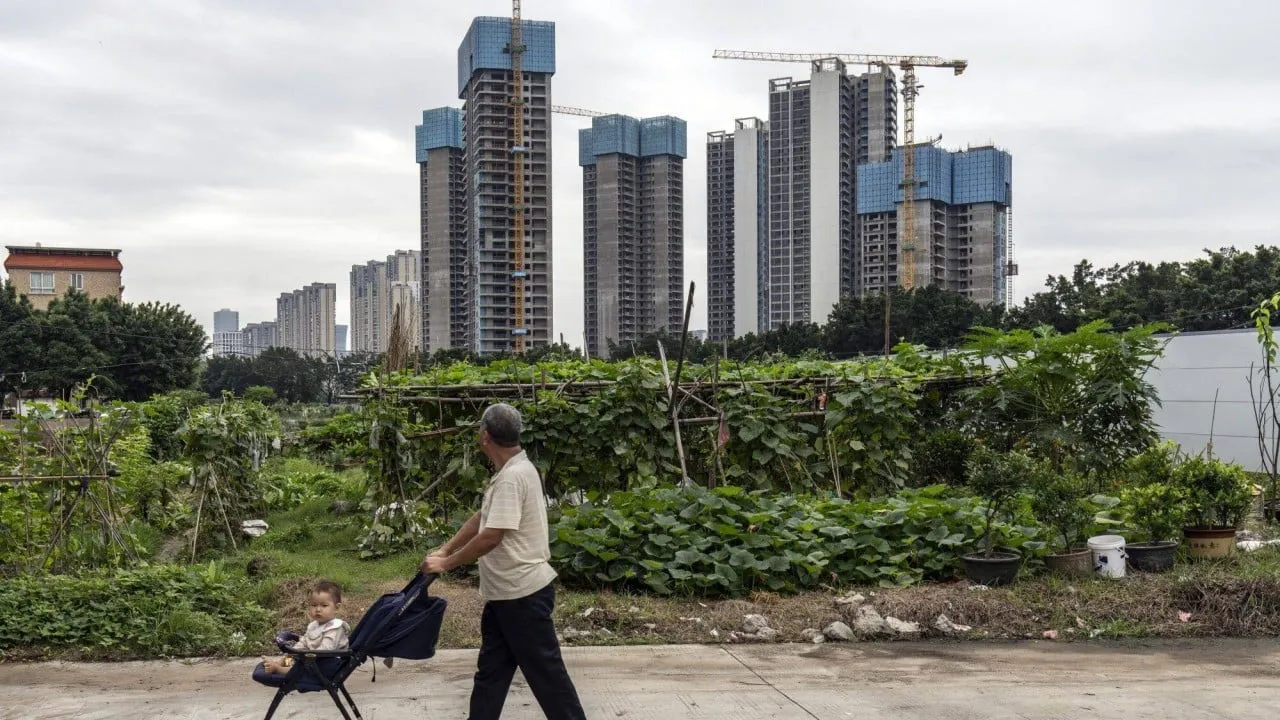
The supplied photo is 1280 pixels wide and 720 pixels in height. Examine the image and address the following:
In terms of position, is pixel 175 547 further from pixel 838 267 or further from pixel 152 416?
pixel 838 267

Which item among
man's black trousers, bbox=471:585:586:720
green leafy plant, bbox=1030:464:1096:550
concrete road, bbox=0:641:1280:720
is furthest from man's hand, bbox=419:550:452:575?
green leafy plant, bbox=1030:464:1096:550

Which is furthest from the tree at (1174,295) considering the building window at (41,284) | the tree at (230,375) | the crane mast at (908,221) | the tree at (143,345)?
the building window at (41,284)

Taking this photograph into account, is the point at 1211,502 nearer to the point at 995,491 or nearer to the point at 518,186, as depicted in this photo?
the point at 995,491

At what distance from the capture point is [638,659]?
20.2 feet

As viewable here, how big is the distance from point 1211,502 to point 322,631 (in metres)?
7.29

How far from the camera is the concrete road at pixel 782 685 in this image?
512 cm

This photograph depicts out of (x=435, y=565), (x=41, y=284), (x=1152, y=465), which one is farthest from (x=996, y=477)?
(x=41, y=284)

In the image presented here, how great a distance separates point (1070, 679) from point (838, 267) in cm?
6485

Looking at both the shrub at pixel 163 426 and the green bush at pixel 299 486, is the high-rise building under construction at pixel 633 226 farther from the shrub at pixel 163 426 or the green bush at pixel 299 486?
the green bush at pixel 299 486

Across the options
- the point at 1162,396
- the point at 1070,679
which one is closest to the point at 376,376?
the point at 1070,679

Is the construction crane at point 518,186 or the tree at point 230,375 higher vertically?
the construction crane at point 518,186

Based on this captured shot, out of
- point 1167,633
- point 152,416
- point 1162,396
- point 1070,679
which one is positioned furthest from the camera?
point 152,416

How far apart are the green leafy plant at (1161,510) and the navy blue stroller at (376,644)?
656cm

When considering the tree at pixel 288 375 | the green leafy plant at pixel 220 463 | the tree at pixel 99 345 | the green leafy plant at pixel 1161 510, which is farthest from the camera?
the tree at pixel 288 375
